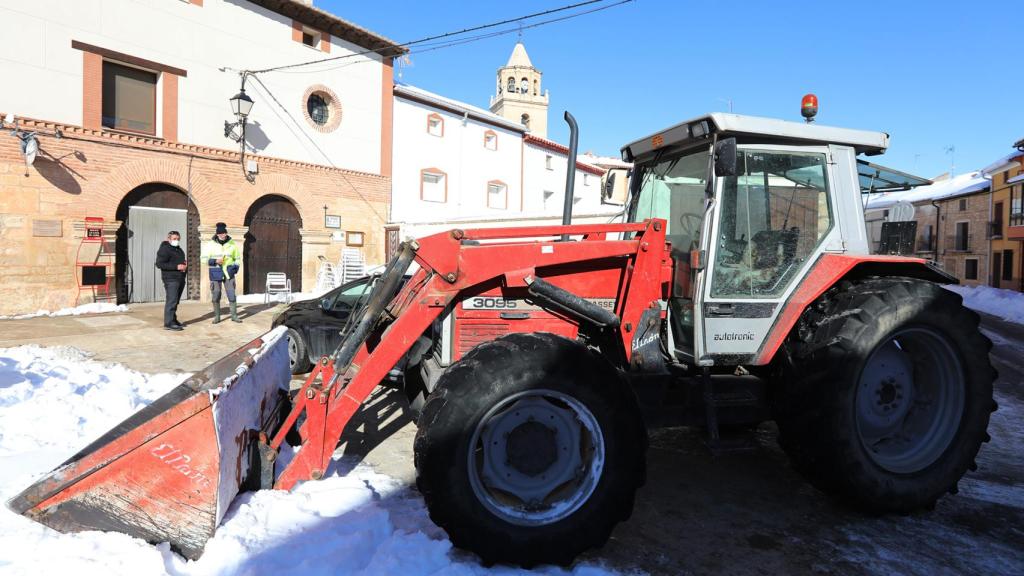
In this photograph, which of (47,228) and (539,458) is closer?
(539,458)

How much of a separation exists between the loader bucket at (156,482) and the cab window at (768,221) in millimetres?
2721

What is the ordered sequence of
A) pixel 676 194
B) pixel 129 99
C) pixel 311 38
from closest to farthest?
pixel 676 194, pixel 129 99, pixel 311 38

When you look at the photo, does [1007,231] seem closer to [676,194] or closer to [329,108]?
[329,108]

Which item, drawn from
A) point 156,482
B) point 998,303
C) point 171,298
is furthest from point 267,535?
point 998,303

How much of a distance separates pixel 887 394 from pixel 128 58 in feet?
46.9

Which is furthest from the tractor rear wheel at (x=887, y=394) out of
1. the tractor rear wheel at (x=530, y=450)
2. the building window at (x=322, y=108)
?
the building window at (x=322, y=108)

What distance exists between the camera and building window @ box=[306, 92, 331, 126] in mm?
15111

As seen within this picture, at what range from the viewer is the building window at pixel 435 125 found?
19375mm

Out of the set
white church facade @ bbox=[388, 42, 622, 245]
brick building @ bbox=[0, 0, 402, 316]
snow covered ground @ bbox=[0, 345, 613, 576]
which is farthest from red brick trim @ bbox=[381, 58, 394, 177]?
snow covered ground @ bbox=[0, 345, 613, 576]

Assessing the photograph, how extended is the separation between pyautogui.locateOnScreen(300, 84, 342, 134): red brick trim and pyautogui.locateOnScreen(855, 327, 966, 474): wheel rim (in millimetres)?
14606

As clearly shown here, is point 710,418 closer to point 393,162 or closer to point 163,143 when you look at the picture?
point 163,143

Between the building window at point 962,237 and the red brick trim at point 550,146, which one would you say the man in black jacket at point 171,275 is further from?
the building window at point 962,237

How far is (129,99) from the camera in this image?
11.9 metres

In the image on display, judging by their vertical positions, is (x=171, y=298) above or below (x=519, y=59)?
below
